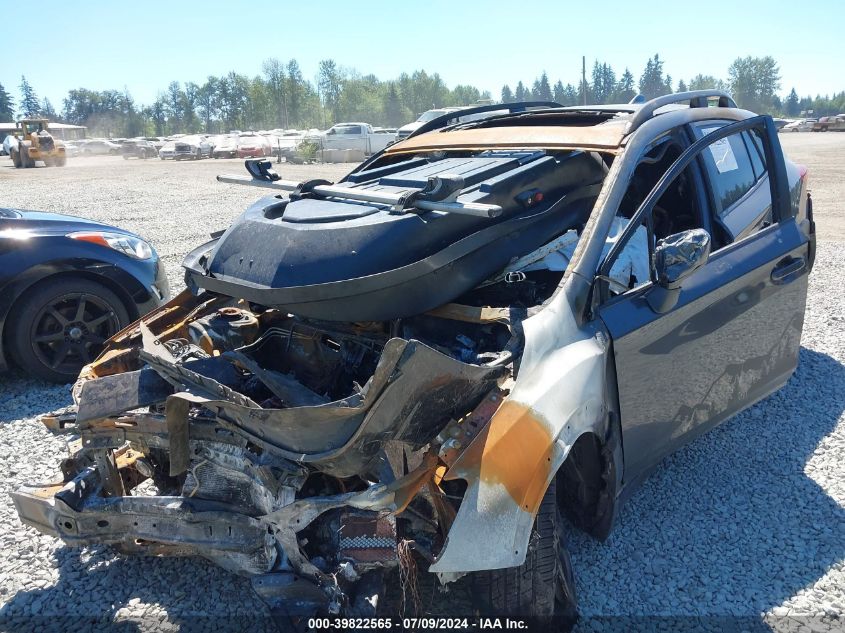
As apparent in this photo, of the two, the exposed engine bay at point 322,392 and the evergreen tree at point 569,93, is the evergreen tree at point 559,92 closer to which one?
the evergreen tree at point 569,93

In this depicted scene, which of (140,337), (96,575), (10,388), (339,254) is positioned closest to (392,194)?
(339,254)

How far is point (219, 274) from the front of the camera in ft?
10.0

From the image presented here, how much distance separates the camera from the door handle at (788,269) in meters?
3.47

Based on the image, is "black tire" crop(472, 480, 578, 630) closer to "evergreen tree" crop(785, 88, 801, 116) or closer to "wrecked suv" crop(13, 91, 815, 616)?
"wrecked suv" crop(13, 91, 815, 616)

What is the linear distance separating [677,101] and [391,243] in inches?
80.0

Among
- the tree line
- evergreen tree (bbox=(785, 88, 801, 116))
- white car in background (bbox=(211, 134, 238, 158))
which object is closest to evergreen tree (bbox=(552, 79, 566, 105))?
the tree line

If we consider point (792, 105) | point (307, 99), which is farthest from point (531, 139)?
point (792, 105)

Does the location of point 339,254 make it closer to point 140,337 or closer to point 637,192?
point 140,337

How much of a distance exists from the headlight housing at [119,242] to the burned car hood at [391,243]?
93.0 inches

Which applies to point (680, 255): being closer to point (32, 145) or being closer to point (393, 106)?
point (32, 145)

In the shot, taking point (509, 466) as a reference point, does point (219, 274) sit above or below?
above

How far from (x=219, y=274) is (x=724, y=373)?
2.41 meters

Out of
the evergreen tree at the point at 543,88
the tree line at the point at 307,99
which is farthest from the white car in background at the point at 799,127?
the evergreen tree at the point at 543,88

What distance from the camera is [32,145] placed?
32000 mm
